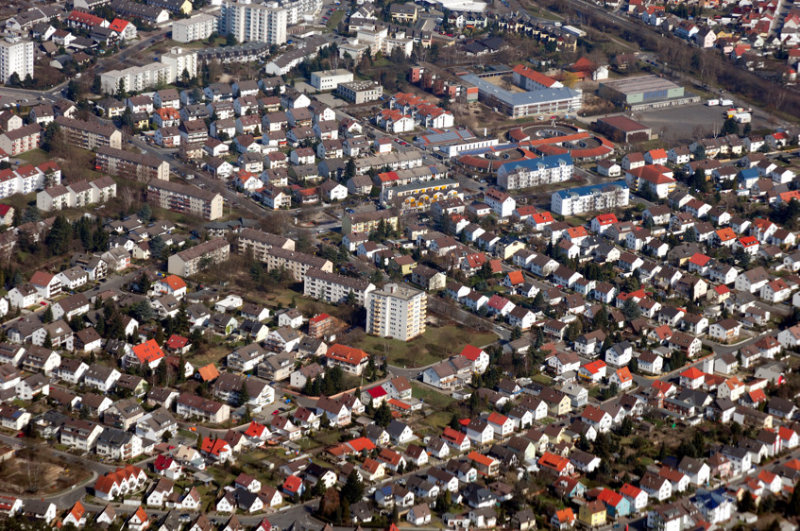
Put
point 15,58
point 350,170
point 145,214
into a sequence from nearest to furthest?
point 145,214 < point 350,170 < point 15,58

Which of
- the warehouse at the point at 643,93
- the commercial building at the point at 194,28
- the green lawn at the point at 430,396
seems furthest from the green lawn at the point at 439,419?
the commercial building at the point at 194,28

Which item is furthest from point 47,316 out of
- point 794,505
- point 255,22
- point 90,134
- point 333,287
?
point 255,22

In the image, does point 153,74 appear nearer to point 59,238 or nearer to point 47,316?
point 59,238

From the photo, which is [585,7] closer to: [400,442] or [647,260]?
[647,260]

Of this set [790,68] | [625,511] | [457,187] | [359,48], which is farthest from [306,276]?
[790,68]

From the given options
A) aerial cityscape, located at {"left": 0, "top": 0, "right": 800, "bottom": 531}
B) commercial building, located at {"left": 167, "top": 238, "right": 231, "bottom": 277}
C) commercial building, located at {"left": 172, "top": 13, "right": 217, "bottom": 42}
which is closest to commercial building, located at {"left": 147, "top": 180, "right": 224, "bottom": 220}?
aerial cityscape, located at {"left": 0, "top": 0, "right": 800, "bottom": 531}

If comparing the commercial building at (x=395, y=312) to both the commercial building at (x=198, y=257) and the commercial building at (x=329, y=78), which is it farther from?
the commercial building at (x=329, y=78)
